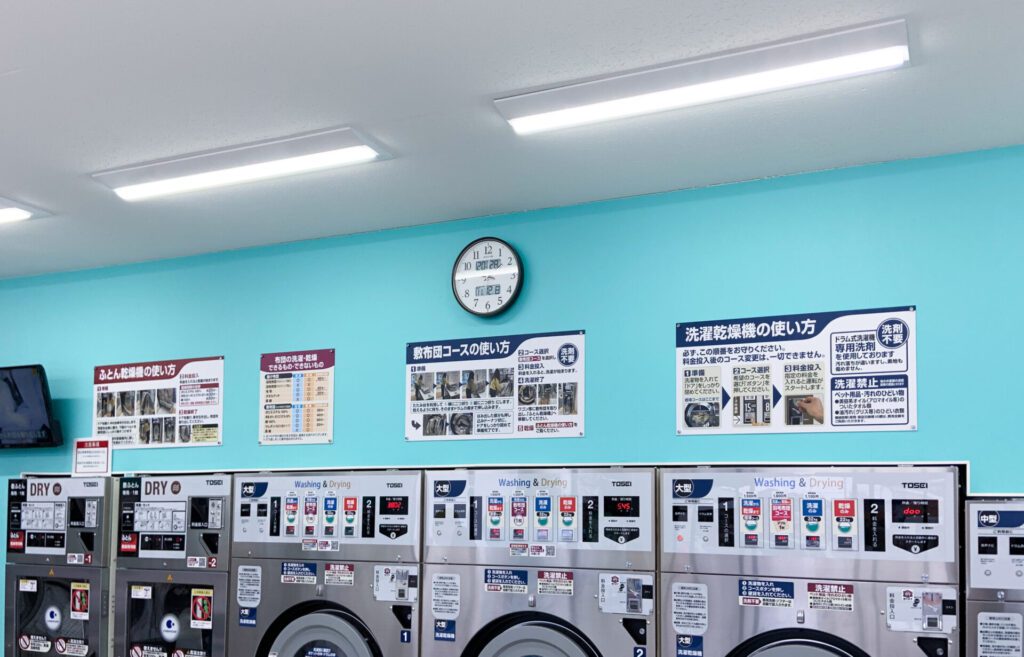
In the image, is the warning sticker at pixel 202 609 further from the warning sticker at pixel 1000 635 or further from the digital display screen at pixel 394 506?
the warning sticker at pixel 1000 635

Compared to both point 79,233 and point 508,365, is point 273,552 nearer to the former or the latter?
point 508,365

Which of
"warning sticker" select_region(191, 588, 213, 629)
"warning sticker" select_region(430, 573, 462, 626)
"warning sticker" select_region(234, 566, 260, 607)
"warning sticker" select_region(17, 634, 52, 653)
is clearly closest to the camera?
"warning sticker" select_region(430, 573, 462, 626)

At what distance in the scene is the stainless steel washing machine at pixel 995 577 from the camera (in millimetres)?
3707

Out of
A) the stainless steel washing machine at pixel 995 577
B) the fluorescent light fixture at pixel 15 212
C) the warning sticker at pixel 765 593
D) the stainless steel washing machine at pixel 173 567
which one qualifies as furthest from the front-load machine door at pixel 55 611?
the stainless steel washing machine at pixel 995 577

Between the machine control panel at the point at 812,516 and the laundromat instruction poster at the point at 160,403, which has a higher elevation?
the laundromat instruction poster at the point at 160,403

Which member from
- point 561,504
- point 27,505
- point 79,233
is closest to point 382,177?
point 561,504

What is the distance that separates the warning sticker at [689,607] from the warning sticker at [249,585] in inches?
84.9

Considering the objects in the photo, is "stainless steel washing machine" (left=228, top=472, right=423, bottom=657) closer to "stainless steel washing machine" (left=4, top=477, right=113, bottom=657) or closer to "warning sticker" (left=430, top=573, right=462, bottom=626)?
"warning sticker" (left=430, top=573, right=462, bottom=626)

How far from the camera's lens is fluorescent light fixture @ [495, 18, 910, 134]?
3.07m

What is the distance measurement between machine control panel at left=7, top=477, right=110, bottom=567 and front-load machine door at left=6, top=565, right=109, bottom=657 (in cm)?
7

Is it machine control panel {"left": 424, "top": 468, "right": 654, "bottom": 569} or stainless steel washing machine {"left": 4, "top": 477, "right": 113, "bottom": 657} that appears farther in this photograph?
stainless steel washing machine {"left": 4, "top": 477, "right": 113, "bottom": 657}

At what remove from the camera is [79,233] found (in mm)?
5355

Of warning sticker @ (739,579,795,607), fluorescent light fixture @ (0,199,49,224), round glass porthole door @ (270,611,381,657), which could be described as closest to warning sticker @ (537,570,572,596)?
warning sticker @ (739,579,795,607)

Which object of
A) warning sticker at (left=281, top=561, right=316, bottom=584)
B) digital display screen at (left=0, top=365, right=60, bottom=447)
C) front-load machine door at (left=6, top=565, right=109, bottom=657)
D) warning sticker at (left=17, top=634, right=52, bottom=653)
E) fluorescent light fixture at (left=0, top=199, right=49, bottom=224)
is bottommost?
warning sticker at (left=17, top=634, right=52, bottom=653)
